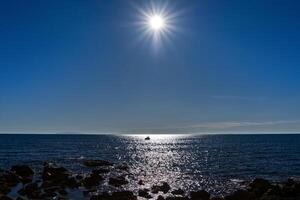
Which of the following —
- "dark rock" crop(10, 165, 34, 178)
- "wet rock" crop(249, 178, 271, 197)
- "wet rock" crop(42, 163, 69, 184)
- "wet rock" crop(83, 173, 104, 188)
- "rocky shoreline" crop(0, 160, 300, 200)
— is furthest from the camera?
"dark rock" crop(10, 165, 34, 178)

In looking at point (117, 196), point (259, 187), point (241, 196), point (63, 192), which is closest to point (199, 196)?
point (241, 196)

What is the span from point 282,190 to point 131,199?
1905cm

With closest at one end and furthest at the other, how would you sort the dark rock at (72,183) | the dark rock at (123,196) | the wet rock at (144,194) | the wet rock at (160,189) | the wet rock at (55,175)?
the dark rock at (123,196) < the wet rock at (144,194) < the wet rock at (160,189) < the dark rock at (72,183) < the wet rock at (55,175)

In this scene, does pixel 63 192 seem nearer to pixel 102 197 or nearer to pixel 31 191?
pixel 31 191

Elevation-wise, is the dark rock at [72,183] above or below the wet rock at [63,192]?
above

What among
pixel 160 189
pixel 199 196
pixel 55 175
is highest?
pixel 55 175

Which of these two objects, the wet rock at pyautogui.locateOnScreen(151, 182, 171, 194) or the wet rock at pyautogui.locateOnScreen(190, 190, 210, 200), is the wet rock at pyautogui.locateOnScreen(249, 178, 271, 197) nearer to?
the wet rock at pyautogui.locateOnScreen(190, 190, 210, 200)

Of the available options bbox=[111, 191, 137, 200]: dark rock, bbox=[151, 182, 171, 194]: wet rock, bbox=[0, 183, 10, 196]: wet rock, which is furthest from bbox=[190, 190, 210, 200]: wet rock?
bbox=[0, 183, 10, 196]: wet rock

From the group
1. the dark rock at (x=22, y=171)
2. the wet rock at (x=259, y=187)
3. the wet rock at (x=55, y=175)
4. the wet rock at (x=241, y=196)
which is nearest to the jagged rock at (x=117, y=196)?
the wet rock at (x=241, y=196)

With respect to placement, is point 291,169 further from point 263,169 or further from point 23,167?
point 23,167

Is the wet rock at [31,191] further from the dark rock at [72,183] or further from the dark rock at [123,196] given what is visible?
the dark rock at [123,196]

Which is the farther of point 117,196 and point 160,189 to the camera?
point 160,189

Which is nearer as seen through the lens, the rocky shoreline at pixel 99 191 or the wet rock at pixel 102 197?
the wet rock at pixel 102 197

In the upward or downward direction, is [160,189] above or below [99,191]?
above
